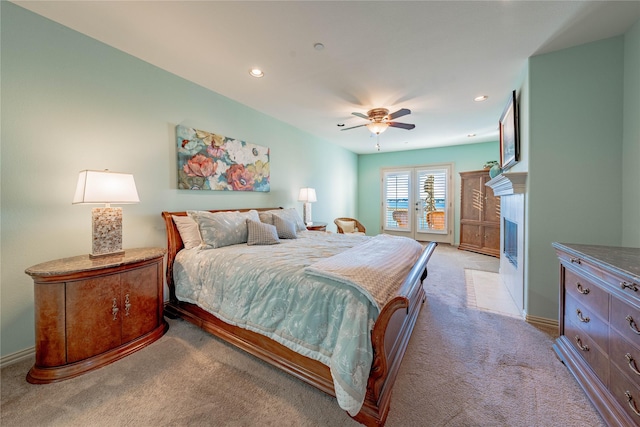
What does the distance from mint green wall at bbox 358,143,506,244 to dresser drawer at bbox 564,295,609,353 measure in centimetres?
470

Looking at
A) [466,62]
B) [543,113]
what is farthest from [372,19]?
[543,113]

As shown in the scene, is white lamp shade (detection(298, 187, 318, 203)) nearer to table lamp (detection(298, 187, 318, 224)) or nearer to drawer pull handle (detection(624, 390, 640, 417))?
table lamp (detection(298, 187, 318, 224))

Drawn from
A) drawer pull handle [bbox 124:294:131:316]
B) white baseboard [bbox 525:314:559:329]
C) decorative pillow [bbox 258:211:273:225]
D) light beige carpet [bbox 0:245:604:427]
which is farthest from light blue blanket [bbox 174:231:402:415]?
white baseboard [bbox 525:314:559:329]

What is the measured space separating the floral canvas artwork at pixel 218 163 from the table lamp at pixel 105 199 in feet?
2.58

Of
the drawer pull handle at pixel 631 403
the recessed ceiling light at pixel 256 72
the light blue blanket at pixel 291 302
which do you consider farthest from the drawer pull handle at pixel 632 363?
the recessed ceiling light at pixel 256 72

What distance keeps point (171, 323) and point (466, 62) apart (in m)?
4.00

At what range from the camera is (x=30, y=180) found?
1.86 metres

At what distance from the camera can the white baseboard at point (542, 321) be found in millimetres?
2295

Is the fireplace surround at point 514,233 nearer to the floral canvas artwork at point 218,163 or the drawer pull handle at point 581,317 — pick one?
the drawer pull handle at point 581,317

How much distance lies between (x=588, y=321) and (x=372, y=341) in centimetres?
145

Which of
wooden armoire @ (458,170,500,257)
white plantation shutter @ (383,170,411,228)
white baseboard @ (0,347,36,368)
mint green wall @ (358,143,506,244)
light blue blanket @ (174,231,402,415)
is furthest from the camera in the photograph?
white plantation shutter @ (383,170,411,228)

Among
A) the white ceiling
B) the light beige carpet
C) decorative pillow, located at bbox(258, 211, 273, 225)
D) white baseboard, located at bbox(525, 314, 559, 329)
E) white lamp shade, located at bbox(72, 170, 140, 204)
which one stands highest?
the white ceiling

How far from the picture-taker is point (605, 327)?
1357mm

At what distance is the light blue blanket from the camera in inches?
48.9
